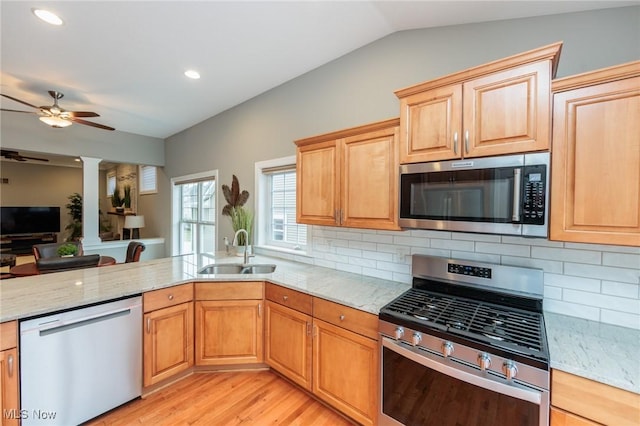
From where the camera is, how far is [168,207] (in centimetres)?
530

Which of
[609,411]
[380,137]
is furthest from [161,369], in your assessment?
[609,411]

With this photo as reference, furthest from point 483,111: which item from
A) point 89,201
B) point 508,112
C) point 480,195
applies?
point 89,201

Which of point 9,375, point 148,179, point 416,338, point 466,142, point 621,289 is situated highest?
point 148,179

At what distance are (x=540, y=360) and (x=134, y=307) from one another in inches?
95.3

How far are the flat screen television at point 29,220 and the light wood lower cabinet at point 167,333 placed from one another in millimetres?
8616

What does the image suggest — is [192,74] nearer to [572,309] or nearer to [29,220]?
[572,309]

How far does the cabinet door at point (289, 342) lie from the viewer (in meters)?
2.03

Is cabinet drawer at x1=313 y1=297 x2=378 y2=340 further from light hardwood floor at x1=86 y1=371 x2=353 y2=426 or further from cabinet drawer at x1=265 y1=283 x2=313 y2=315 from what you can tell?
light hardwood floor at x1=86 y1=371 x2=353 y2=426

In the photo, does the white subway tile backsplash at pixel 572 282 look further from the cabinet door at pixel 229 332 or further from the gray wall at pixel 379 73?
the cabinet door at pixel 229 332

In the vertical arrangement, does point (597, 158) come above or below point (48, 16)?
below

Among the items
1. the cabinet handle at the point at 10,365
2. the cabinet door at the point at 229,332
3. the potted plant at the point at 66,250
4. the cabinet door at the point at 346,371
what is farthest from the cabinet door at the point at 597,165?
the potted plant at the point at 66,250

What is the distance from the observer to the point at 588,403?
104 cm

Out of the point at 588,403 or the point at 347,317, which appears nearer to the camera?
the point at 588,403

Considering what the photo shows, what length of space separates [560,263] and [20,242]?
11489 mm
